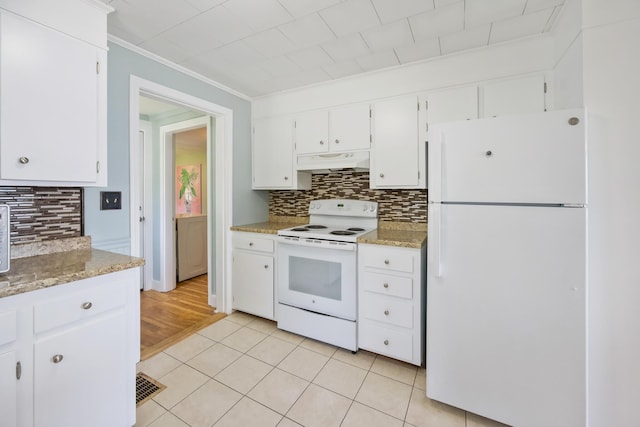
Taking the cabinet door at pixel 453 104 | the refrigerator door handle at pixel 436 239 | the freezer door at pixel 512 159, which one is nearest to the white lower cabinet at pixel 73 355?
the refrigerator door handle at pixel 436 239

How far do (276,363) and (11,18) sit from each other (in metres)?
2.38

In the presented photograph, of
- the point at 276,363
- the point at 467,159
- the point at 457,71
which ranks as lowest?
the point at 276,363

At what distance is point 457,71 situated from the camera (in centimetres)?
201

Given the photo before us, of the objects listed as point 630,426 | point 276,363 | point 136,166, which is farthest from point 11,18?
point 630,426

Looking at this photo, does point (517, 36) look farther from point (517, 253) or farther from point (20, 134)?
point (20, 134)

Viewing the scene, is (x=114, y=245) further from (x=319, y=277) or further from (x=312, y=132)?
(x=312, y=132)

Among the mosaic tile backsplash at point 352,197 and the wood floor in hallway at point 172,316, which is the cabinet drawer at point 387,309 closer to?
the mosaic tile backsplash at point 352,197

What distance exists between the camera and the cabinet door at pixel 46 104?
3.93ft

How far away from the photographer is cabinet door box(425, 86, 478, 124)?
1.96m

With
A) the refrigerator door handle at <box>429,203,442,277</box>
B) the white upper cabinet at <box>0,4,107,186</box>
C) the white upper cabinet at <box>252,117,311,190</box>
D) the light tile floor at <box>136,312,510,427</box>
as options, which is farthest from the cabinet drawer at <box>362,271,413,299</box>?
the white upper cabinet at <box>0,4,107,186</box>

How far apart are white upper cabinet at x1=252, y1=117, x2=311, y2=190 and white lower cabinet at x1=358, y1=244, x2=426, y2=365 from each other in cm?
111

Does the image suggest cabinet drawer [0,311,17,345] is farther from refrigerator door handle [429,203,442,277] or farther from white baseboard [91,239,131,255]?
refrigerator door handle [429,203,442,277]

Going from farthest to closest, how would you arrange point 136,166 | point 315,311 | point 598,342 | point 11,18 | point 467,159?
point 315,311
point 136,166
point 467,159
point 598,342
point 11,18

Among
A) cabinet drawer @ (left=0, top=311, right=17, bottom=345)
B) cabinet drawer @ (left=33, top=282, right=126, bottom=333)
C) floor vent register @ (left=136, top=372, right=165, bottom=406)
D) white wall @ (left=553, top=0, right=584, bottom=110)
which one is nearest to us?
cabinet drawer @ (left=0, top=311, right=17, bottom=345)
